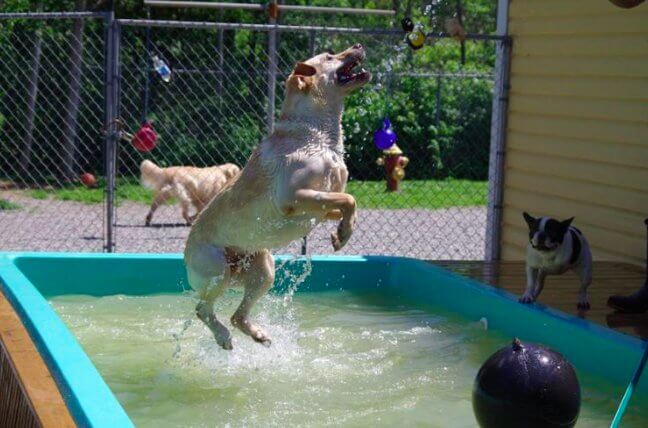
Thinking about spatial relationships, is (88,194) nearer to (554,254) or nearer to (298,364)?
(298,364)

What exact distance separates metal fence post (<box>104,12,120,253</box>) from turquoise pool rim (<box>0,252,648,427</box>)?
856mm

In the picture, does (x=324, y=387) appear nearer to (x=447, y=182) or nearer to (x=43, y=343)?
(x=43, y=343)

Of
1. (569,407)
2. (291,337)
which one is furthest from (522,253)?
(569,407)

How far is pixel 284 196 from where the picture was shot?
17.7ft

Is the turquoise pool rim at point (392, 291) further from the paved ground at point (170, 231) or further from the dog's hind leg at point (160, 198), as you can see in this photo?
the dog's hind leg at point (160, 198)

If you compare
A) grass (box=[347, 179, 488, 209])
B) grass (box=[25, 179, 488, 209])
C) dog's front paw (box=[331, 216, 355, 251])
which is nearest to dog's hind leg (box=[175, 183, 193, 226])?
grass (box=[25, 179, 488, 209])

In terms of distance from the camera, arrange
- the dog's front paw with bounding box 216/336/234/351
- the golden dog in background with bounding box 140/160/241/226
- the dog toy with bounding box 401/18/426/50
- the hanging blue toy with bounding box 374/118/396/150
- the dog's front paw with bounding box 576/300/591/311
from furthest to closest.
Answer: the golden dog in background with bounding box 140/160/241/226 → the hanging blue toy with bounding box 374/118/396/150 → the dog toy with bounding box 401/18/426/50 → the dog's front paw with bounding box 576/300/591/311 → the dog's front paw with bounding box 216/336/234/351

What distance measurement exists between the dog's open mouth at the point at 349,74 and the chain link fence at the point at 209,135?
536cm

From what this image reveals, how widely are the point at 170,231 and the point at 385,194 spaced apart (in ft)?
15.2

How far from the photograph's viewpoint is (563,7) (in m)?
8.96

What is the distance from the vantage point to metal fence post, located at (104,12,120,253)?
835cm

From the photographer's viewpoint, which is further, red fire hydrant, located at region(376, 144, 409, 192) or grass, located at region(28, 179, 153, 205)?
red fire hydrant, located at region(376, 144, 409, 192)

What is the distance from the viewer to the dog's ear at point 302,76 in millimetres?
5398

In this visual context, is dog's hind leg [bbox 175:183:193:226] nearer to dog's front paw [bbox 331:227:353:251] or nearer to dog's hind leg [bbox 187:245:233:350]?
dog's hind leg [bbox 187:245:233:350]
